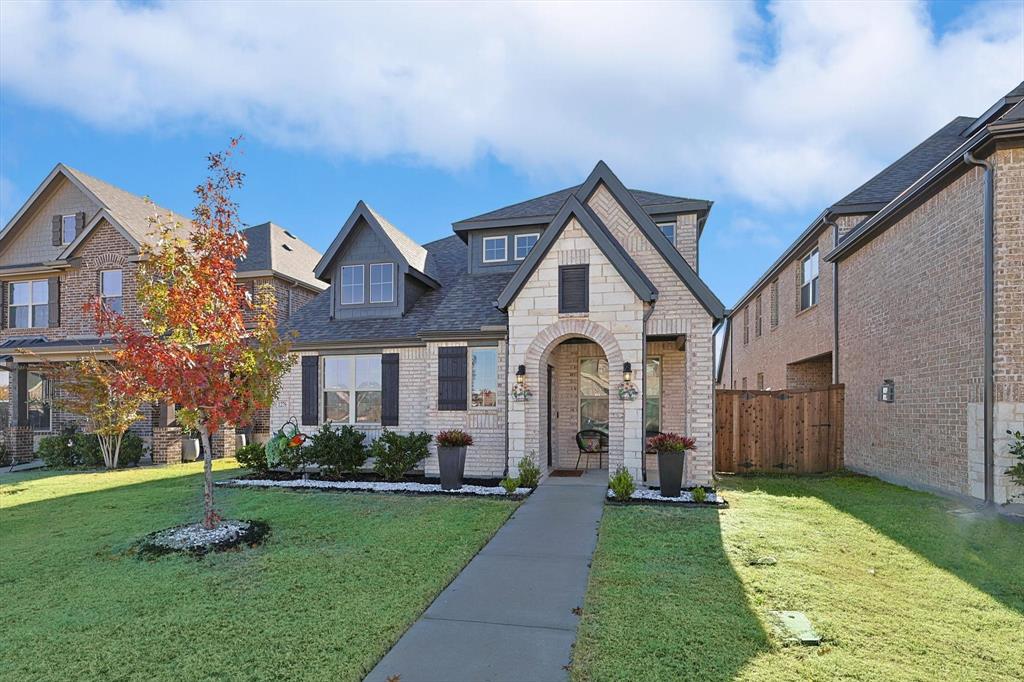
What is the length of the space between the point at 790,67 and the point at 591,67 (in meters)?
3.98

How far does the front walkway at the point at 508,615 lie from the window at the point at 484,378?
4765 mm

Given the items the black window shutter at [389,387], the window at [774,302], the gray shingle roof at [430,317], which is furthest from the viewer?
the window at [774,302]

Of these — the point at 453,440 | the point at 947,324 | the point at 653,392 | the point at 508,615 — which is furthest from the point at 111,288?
the point at 947,324

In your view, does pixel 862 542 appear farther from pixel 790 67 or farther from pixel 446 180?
pixel 446 180

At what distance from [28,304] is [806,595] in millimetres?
24002

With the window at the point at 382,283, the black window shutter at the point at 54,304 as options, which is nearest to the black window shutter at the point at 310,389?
the window at the point at 382,283

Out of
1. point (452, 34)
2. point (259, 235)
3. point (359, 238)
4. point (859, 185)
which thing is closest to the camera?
point (452, 34)

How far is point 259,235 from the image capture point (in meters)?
21.3

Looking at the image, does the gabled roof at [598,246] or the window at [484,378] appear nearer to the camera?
the gabled roof at [598,246]

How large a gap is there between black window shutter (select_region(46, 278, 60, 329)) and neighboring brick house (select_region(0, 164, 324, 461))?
0.03m

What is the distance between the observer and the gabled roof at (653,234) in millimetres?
11086

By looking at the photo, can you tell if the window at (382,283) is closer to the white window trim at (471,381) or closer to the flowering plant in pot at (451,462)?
the white window trim at (471,381)

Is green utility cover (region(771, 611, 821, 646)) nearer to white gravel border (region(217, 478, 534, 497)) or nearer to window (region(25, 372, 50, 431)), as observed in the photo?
white gravel border (region(217, 478, 534, 497))

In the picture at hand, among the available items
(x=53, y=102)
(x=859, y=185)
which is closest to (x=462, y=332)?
(x=859, y=185)
